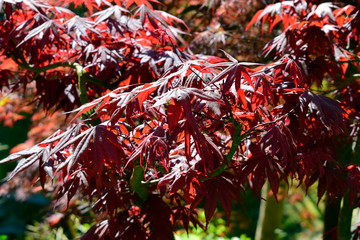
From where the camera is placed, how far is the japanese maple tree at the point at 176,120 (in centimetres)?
125

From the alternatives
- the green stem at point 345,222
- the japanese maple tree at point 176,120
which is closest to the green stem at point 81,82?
the japanese maple tree at point 176,120

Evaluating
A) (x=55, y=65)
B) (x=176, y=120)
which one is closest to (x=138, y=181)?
(x=176, y=120)

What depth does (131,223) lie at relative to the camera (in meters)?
1.91

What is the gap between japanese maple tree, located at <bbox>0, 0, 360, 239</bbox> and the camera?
4.12 feet

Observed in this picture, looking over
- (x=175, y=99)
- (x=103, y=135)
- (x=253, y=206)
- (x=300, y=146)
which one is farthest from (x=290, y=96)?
(x=253, y=206)

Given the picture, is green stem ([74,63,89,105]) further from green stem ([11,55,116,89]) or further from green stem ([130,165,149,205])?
green stem ([130,165,149,205])

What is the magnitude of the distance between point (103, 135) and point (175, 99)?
1.01 feet

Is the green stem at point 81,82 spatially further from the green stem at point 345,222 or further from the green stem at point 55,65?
the green stem at point 345,222

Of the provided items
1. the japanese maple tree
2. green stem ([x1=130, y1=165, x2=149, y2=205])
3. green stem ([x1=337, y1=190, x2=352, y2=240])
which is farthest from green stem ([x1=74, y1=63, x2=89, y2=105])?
green stem ([x1=337, y1=190, x2=352, y2=240])

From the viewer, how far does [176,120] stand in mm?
1110

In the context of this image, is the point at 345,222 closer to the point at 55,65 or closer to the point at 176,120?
the point at 176,120

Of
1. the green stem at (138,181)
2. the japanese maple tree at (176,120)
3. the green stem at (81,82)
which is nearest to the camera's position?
the japanese maple tree at (176,120)

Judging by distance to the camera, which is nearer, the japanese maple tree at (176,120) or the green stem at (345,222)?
the japanese maple tree at (176,120)

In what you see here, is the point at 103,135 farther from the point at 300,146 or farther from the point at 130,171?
the point at 300,146
